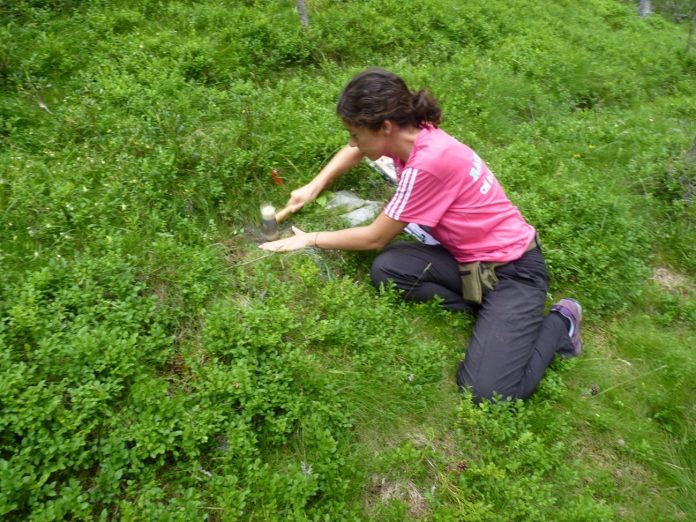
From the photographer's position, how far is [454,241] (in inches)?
143

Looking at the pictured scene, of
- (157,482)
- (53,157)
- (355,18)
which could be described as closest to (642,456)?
(157,482)

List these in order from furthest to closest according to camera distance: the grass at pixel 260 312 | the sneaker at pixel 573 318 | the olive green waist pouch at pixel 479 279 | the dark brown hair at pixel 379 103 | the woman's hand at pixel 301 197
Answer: the woman's hand at pixel 301 197, the sneaker at pixel 573 318, the olive green waist pouch at pixel 479 279, the dark brown hair at pixel 379 103, the grass at pixel 260 312

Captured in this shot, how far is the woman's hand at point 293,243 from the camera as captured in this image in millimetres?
3711

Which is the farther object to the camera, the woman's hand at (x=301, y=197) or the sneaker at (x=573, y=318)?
the woman's hand at (x=301, y=197)

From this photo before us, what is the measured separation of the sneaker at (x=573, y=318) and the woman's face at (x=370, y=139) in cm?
181

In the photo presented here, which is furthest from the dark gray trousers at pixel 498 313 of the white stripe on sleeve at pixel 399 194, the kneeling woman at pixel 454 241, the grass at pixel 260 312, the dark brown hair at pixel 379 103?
the dark brown hair at pixel 379 103

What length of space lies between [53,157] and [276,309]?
229cm

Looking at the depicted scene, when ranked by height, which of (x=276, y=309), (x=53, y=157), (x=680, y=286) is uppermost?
(x=53, y=157)

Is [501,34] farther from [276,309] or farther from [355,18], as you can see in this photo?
[276,309]

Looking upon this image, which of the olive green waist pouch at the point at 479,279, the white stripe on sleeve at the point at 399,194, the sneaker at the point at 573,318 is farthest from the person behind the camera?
the sneaker at the point at 573,318

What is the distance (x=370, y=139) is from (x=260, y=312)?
1.37m

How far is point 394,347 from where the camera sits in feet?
11.2

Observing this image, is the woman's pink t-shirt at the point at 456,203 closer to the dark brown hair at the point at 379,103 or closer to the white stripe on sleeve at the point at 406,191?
the white stripe on sleeve at the point at 406,191

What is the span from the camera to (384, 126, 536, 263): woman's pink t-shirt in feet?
10.7
